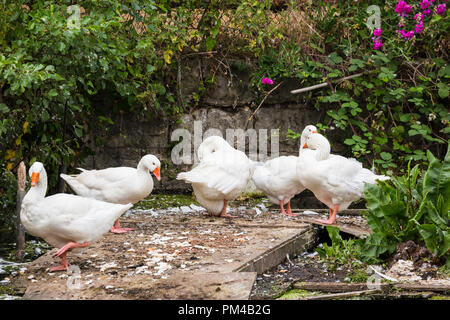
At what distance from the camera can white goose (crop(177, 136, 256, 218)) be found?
578 cm

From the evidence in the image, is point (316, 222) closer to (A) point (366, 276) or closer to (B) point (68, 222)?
(A) point (366, 276)

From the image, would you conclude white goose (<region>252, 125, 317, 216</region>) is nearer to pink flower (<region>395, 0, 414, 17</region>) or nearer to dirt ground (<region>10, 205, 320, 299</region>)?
dirt ground (<region>10, 205, 320, 299</region>)

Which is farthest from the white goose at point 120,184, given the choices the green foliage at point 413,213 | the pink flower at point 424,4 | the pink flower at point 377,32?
the pink flower at point 424,4

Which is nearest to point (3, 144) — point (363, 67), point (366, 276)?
point (366, 276)

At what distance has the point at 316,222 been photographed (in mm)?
5727

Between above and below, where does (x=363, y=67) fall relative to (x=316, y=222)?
above

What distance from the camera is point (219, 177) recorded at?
19.0 feet

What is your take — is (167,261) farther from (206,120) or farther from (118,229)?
(206,120)

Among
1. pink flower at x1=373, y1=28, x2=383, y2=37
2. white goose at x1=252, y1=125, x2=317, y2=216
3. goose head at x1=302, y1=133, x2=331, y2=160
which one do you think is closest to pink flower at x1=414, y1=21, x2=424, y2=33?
pink flower at x1=373, y1=28, x2=383, y2=37

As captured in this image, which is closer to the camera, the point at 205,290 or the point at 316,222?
the point at 205,290

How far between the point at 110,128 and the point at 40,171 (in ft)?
11.7

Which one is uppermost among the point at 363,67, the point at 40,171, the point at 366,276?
the point at 363,67
